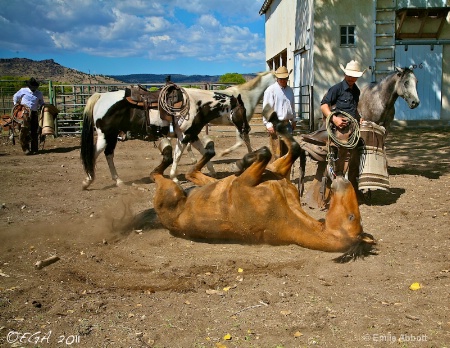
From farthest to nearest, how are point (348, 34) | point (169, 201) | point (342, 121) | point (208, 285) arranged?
1. point (348, 34)
2. point (342, 121)
3. point (169, 201)
4. point (208, 285)

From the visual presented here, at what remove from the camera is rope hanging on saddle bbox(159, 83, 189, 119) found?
28.9 ft

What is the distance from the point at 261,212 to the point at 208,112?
4.92 metres

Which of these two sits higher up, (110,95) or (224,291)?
(110,95)

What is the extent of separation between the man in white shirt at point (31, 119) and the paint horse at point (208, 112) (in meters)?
6.09

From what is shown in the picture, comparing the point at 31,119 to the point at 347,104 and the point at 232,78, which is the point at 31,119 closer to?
the point at 347,104

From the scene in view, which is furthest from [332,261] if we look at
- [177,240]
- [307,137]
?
[307,137]

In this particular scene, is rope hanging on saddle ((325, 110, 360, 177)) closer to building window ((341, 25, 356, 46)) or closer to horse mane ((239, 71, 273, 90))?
horse mane ((239, 71, 273, 90))

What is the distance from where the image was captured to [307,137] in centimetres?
701

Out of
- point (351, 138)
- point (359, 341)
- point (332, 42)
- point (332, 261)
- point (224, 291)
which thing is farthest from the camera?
point (332, 42)

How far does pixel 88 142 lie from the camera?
28.6ft

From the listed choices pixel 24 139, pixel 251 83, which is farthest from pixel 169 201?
pixel 24 139

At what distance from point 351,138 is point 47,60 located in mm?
48992

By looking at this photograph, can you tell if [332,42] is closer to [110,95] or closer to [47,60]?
[110,95]

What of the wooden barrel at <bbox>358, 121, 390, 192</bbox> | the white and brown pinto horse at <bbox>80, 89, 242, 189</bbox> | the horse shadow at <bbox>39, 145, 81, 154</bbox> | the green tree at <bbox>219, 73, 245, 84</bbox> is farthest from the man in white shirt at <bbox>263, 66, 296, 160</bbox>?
the green tree at <bbox>219, 73, 245, 84</bbox>
